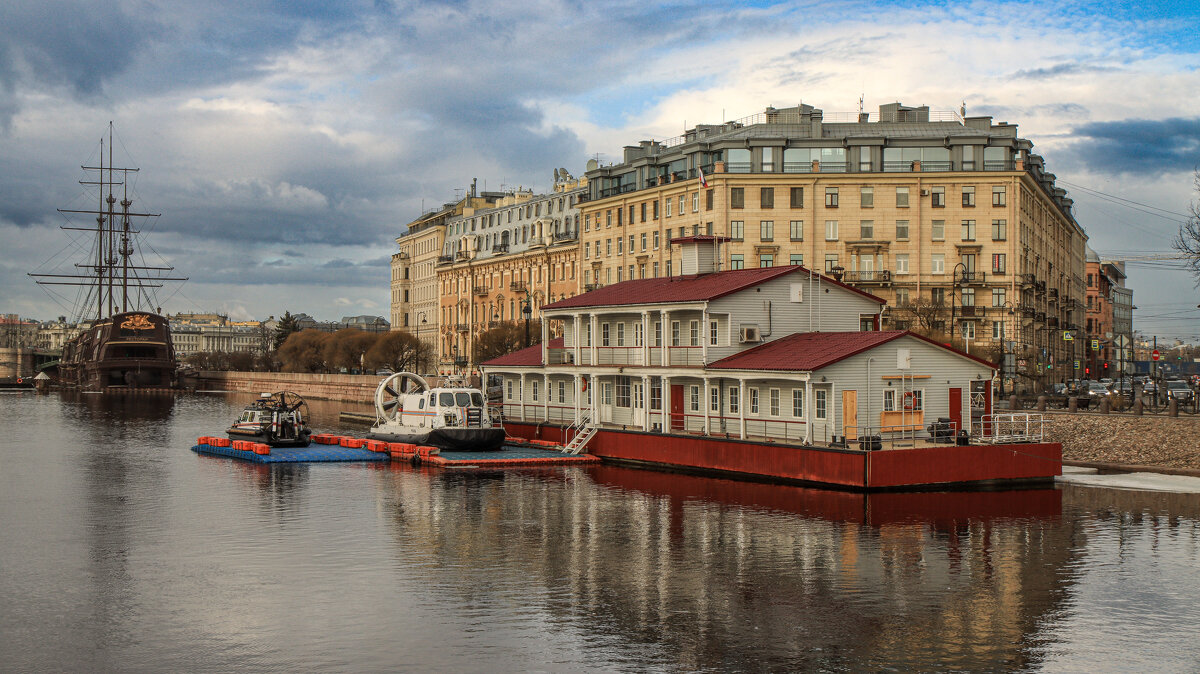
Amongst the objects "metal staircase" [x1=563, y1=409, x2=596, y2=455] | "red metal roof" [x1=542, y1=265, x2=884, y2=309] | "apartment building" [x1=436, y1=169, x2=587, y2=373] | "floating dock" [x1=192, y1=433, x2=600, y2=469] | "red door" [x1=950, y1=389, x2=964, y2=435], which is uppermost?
"apartment building" [x1=436, y1=169, x2=587, y2=373]

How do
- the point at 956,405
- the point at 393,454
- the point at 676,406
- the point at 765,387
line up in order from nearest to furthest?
the point at 956,405 → the point at 765,387 → the point at 676,406 → the point at 393,454

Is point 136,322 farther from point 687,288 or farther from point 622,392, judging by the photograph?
point 687,288

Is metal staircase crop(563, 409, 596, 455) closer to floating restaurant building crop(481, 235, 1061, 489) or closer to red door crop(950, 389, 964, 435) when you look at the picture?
floating restaurant building crop(481, 235, 1061, 489)

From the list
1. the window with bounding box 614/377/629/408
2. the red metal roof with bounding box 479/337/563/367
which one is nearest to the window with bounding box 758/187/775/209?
the red metal roof with bounding box 479/337/563/367

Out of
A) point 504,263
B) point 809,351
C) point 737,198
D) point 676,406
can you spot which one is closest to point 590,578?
point 809,351

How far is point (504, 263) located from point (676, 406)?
74.9 metres

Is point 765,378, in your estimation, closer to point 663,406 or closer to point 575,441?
point 663,406

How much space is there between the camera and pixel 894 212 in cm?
8481

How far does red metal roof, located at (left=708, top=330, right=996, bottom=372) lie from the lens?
4188cm

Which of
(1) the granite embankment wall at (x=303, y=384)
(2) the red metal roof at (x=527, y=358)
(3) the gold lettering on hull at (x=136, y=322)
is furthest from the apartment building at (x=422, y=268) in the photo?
(2) the red metal roof at (x=527, y=358)

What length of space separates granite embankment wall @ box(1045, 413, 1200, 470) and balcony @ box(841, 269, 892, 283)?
31.9 meters

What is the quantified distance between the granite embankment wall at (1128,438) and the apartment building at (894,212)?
2512 cm

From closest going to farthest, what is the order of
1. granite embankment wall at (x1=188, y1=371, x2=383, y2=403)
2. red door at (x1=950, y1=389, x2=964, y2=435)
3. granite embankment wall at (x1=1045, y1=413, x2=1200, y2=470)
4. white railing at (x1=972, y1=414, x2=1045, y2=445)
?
white railing at (x1=972, y1=414, x2=1045, y2=445) < red door at (x1=950, y1=389, x2=964, y2=435) < granite embankment wall at (x1=1045, y1=413, x2=1200, y2=470) < granite embankment wall at (x1=188, y1=371, x2=383, y2=403)

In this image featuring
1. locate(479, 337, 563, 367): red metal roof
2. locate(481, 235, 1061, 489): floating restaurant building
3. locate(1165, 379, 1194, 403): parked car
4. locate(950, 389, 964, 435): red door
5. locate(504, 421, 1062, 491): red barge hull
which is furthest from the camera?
locate(1165, 379, 1194, 403): parked car
